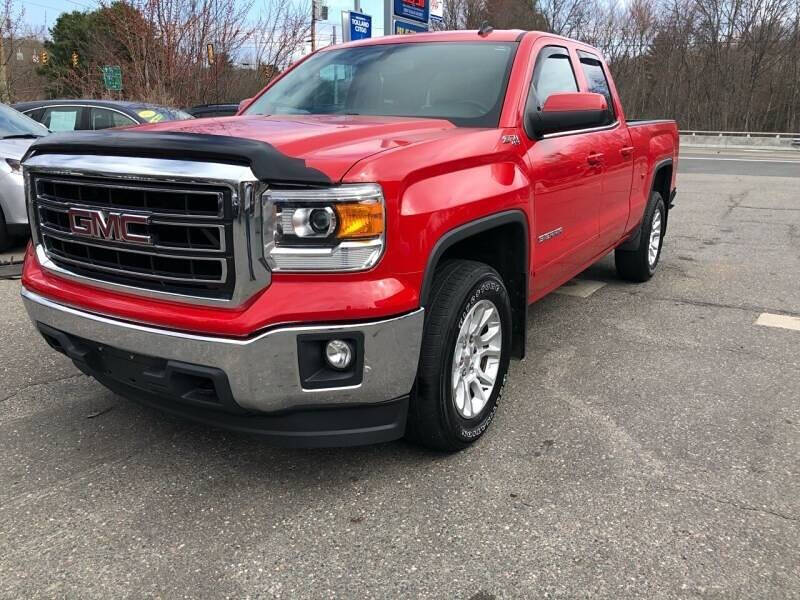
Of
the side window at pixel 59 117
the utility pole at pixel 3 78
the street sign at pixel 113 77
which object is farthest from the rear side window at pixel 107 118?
the utility pole at pixel 3 78

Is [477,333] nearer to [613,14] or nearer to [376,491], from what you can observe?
[376,491]

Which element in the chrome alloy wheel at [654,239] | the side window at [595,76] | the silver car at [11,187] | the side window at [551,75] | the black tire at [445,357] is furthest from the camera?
the silver car at [11,187]

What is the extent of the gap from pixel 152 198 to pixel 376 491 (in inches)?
57.8

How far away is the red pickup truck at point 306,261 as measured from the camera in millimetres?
2346

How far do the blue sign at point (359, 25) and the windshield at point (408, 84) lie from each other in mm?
10370

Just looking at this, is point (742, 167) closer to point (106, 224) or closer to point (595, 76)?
point (595, 76)

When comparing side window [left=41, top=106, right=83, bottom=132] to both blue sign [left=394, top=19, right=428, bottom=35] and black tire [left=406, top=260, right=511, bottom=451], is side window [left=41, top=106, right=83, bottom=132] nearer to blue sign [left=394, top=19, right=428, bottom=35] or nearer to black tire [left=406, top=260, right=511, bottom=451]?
blue sign [left=394, top=19, right=428, bottom=35]

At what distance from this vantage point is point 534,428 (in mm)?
3363

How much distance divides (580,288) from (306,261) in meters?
4.21

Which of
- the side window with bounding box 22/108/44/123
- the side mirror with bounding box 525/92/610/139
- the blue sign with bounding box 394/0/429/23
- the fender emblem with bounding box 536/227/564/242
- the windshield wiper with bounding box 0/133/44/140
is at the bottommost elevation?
the fender emblem with bounding box 536/227/564/242

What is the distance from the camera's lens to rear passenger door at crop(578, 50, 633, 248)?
4562 millimetres

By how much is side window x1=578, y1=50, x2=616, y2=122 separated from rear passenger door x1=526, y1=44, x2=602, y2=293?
336 millimetres

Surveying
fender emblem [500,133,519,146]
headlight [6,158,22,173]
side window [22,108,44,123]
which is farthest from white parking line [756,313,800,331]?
side window [22,108,44,123]

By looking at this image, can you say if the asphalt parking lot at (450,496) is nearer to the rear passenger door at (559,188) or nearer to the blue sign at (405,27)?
the rear passenger door at (559,188)
